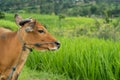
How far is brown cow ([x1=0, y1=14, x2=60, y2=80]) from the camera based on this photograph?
4090mm

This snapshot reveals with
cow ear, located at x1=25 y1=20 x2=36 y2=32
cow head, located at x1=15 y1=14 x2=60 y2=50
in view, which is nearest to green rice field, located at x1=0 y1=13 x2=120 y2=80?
cow head, located at x1=15 y1=14 x2=60 y2=50

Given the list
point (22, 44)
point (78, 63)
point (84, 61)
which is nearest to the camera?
point (22, 44)

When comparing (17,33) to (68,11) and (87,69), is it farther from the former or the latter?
(68,11)

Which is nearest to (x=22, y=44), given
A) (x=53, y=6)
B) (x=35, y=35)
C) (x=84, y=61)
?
(x=35, y=35)

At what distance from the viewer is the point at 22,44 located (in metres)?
4.16

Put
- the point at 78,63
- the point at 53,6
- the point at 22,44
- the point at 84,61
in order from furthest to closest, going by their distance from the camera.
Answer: the point at 53,6
the point at 78,63
the point at 84,61
the point at 22,44

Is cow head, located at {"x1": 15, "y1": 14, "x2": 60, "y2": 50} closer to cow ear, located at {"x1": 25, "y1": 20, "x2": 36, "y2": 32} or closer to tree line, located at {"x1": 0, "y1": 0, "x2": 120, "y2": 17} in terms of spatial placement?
cow ear, located at {"x1": 25, "y1": 20, "x2": 36, "y2": 32}

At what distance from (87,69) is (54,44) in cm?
244

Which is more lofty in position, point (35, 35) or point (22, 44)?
point (35, 35)

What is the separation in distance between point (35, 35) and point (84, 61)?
2568 mm

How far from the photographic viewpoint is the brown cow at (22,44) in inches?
161

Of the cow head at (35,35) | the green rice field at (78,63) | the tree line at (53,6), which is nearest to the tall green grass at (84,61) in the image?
the green rice field at (78,63)

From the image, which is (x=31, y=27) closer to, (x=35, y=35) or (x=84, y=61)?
(x=35, y=35)

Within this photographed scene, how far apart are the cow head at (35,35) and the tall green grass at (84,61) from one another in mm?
2121
